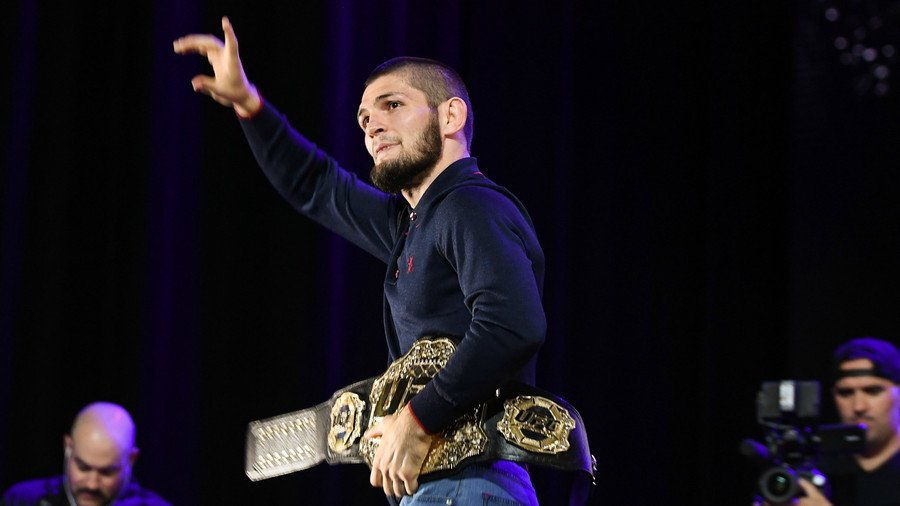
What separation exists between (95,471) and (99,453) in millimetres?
78

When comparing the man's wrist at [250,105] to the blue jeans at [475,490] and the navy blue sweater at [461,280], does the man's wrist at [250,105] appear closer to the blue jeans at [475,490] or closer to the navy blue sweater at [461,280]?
the navy blue sweater at [461,280]

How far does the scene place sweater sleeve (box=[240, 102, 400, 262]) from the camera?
6.89 ft

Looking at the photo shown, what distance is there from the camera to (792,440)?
2.54 metres

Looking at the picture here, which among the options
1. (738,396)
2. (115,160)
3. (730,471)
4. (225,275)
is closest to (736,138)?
(738,396)

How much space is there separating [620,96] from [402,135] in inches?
86.7

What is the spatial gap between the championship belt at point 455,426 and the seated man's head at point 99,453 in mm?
1846

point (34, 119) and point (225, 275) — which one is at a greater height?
point (34, 119)

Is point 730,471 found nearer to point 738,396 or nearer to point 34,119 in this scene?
point 738,396

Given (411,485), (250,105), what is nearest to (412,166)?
(250,105)

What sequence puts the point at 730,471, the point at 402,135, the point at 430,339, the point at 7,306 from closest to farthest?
the point at 430,339
the point at 402,135
the point at 7,306
the point at 730,471

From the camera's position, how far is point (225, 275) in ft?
12.2

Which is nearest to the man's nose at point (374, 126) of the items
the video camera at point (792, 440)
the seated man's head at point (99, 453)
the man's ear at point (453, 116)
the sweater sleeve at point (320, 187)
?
the man's ear at point (453, 116)

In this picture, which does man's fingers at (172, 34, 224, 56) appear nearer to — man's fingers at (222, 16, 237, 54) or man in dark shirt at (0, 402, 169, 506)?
man's fingers at (222, 16, 237, 54)

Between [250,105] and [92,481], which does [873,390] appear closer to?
[250,105]
